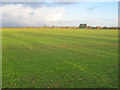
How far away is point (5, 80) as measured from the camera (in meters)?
7.52

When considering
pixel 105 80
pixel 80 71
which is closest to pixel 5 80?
pixel 80 71

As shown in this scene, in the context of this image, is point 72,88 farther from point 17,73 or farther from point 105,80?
point 17,73

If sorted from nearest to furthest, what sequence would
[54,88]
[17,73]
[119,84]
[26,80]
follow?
[54,88] < [119,84] < [26,80] < [17,73]

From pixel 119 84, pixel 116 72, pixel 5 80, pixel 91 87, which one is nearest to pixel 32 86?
pixel 5 80

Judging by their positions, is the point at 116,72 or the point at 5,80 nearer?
the point at 5,80

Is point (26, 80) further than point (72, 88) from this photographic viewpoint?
Yes

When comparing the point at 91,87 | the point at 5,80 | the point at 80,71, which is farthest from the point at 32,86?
the point at 80,71

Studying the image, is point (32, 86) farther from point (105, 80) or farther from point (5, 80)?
point (105, 80)

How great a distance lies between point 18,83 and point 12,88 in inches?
21.2

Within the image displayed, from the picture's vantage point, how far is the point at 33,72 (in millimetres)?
8766

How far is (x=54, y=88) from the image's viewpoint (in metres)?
6.53

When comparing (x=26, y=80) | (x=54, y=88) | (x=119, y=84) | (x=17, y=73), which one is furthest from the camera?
(x=17, y=73)

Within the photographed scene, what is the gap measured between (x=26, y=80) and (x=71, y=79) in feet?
9.28

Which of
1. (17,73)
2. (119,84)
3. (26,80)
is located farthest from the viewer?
(17,73)
